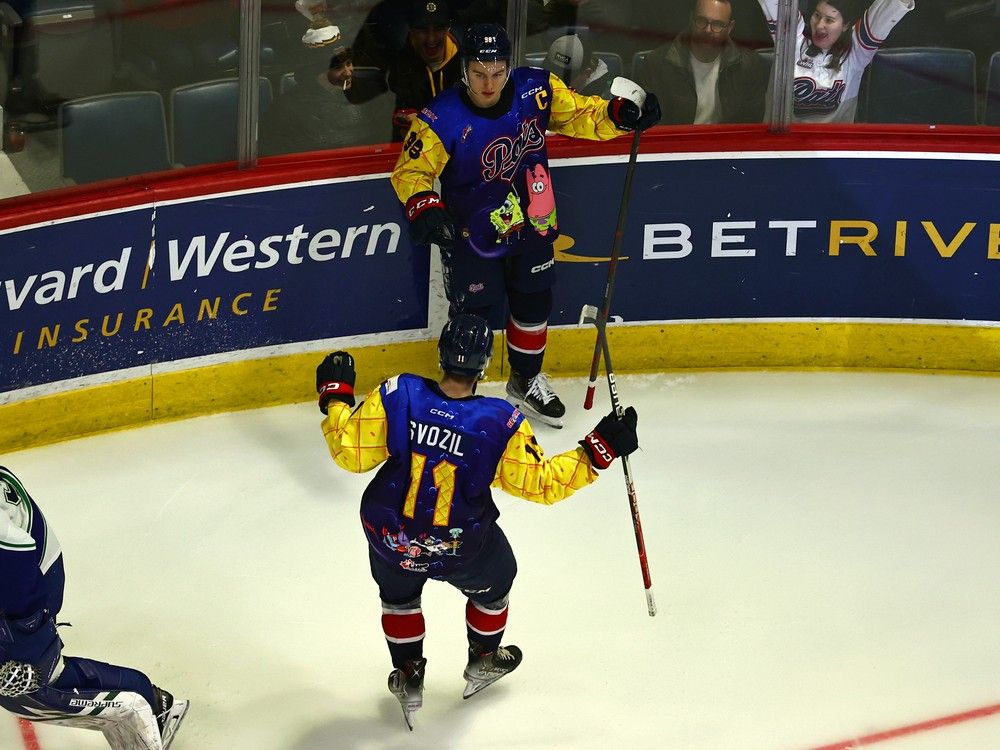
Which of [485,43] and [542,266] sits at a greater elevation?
[485,43]

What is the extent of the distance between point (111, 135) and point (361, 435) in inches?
84.6

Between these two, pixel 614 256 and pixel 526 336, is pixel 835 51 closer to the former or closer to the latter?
pixel 614 256

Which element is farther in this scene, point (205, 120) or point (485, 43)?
point (205, 120)

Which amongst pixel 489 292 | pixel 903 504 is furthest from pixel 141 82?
pixel 903 504

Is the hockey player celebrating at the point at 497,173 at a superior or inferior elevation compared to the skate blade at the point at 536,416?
superior

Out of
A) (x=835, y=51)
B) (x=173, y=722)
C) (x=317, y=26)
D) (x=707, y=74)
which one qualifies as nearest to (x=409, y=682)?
(x=173, y=722)

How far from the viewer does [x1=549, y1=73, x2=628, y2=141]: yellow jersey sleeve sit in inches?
217

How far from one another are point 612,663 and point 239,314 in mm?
1955

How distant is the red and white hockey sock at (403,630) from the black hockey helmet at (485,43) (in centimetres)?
188

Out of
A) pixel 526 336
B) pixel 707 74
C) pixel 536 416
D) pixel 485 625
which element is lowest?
pixel 536 416

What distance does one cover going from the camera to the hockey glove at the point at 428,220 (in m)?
5.27

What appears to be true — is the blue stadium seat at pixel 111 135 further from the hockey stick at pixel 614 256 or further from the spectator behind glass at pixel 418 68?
the hockey stick at pixel 614 256

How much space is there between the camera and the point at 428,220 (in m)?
5.28

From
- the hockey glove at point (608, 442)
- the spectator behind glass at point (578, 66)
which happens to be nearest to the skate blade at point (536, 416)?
the spectator behind glass at point (578, 66)
